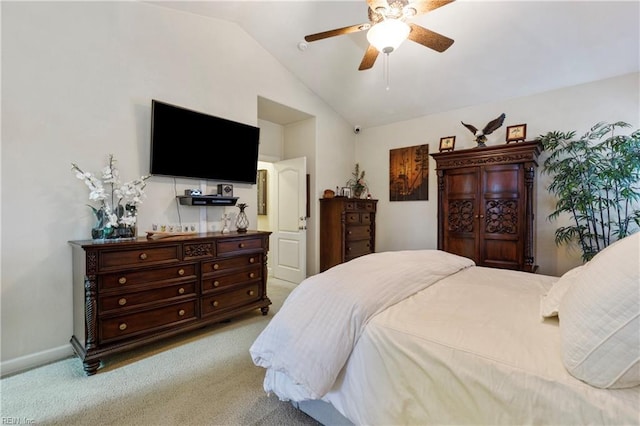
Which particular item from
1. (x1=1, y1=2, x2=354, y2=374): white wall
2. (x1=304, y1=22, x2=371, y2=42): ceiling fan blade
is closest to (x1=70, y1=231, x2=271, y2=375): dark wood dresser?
(x1=1, y1=2, x2=354, y2=374): white wall

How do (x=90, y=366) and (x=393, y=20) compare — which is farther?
(x=90, y=366)

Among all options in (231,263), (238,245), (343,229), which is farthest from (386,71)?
(231,263)

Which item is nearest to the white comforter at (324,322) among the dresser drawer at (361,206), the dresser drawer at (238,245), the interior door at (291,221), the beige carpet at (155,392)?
the beige carpet at (155,392)

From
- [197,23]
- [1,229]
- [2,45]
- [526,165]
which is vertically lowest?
[1,229]

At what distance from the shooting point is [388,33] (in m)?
1.94

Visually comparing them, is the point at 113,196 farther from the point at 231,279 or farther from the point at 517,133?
the point at 517,133

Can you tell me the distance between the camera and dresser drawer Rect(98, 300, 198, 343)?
2.16m

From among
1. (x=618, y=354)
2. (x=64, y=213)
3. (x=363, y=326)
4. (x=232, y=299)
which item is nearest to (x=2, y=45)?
(x=64, y=213)

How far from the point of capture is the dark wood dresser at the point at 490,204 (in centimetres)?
325

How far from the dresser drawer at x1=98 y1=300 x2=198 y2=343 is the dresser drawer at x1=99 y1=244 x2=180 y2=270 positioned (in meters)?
0.40

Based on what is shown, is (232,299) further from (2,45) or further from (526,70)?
(526,70)

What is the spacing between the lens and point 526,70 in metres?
3.31

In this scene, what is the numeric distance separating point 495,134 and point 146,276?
4.37 metres

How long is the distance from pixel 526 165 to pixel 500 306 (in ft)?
8.09
